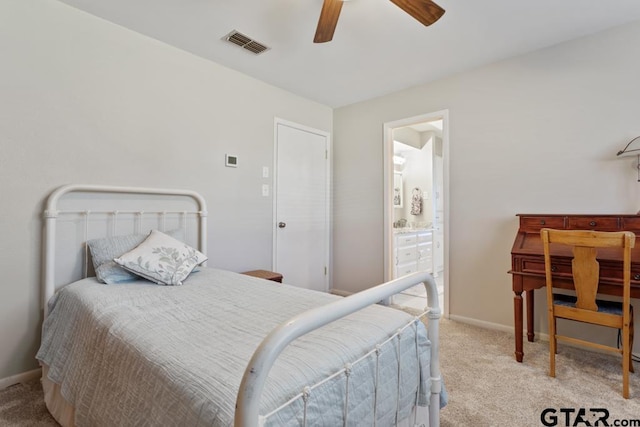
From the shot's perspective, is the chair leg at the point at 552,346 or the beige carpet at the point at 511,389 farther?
the chair leg at the point at 552,346

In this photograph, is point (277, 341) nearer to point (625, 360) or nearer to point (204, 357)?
point (204, 357)

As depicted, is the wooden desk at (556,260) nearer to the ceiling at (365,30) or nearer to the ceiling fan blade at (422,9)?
the ceiling at (365,30)

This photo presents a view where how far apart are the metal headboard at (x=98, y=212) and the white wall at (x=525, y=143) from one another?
233 centimetres

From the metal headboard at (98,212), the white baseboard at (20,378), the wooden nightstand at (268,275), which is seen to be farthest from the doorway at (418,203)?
the white baseboard at (20,378)

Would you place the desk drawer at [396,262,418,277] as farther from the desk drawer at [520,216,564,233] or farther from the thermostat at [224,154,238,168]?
the thermostat at [224,154,238,168]

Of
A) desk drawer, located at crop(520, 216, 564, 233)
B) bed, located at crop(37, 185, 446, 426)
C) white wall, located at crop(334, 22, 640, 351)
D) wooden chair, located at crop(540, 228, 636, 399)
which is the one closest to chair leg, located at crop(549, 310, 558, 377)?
wooden chair, located at crop(540, 228, 636, 399)

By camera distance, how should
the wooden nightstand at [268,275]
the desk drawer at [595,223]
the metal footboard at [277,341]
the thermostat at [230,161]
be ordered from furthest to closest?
the thermostat at [230,161], the wooden nightstand at [268,275], the desk drawer at [595,223], the metal footboard at [277,341]

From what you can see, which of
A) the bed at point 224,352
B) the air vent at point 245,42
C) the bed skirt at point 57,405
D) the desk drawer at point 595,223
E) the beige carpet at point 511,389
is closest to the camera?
the bed at point 224,352

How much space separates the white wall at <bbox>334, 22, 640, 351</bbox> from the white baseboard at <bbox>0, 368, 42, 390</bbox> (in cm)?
327

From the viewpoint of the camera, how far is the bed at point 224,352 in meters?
0.78

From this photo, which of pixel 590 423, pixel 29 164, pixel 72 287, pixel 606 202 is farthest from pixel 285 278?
pixel 606 202

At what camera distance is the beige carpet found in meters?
1.60

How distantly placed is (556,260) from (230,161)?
8.93ft

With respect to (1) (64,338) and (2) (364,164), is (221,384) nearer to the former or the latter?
(1) (64,338)
